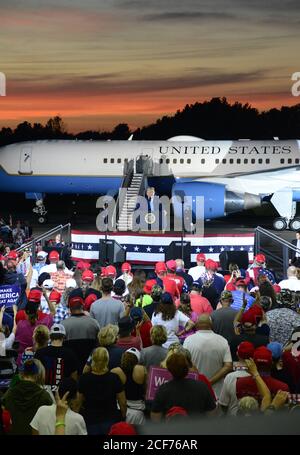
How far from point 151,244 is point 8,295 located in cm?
909

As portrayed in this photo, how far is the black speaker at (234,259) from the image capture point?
64.0 ft

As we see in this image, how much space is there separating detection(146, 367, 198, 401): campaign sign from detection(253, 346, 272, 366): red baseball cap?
32.8 inches

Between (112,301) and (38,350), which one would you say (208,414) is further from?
(112,301)

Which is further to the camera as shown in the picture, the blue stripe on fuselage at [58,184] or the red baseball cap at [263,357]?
the blue stripe on fuselage at [58,184]

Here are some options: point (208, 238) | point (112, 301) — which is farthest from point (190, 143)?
point (112, 301)

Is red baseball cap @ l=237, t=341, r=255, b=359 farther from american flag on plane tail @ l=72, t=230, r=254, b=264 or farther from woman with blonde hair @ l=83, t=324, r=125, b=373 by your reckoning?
american flag on plane tail @ l=72, t=230, r=254, b=264

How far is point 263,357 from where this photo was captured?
8.33 meters

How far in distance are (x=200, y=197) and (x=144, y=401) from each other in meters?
22.3

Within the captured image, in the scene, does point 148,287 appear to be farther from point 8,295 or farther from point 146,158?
point 146,158

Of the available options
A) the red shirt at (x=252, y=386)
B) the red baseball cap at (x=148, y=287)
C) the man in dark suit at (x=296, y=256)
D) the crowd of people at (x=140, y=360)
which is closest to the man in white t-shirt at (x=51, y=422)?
the crowd of people at (x=140, y=360)

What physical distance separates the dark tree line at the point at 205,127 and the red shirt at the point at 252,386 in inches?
2230

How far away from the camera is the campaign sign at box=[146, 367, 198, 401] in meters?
8.39

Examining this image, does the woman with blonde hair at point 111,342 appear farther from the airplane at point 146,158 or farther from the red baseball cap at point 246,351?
the airplane at point 146,158

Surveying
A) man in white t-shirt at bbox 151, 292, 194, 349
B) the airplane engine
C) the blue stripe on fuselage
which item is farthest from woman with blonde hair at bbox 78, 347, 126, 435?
the blue stripe on fuselage
